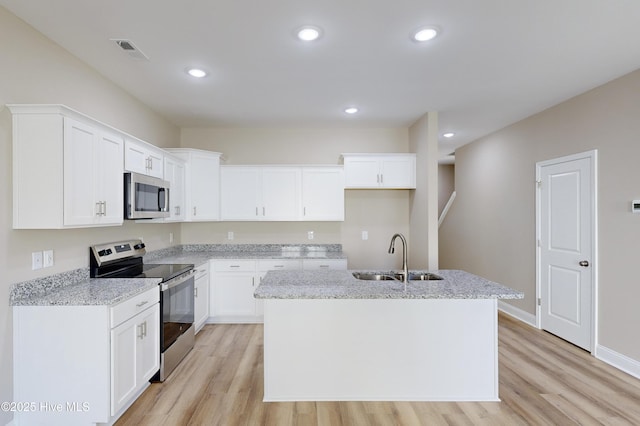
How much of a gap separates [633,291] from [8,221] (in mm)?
5050

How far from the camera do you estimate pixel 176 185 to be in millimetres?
4000

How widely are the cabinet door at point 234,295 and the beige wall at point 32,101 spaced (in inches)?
57.2

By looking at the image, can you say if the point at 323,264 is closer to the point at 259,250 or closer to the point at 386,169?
the point at 259,250

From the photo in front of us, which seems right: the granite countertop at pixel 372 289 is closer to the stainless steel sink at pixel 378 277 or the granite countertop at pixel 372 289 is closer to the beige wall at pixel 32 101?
the stainless steel sink at pixel 378 277

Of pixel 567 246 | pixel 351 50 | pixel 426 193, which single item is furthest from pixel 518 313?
pixel 351 50

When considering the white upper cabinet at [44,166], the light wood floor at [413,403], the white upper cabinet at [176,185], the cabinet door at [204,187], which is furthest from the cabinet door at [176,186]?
the light wood floor at [413,403]

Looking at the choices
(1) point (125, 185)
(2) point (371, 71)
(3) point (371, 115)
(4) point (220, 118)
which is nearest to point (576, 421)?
(2) point (371, 71)

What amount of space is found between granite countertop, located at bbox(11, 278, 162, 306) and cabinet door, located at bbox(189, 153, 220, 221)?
171 cm

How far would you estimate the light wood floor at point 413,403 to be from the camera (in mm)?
2266

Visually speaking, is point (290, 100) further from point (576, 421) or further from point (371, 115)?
point (576, 421)

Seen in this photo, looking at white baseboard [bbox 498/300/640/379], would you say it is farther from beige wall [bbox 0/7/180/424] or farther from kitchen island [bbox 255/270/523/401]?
beige wall [bbox 0/7/180/424]

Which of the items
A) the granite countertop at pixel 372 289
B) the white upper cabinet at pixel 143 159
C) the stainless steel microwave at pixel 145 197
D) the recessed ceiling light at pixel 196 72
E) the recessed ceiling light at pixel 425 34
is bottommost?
the granite countertop at pixel 372 289

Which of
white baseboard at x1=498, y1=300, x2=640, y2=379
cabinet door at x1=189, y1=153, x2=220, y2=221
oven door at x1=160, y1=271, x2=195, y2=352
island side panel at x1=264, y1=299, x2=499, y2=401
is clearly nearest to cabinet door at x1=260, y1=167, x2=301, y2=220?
cabinet door at x1=189, y1=153, x2=220, y2=221

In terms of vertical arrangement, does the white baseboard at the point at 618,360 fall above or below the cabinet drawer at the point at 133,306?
below
